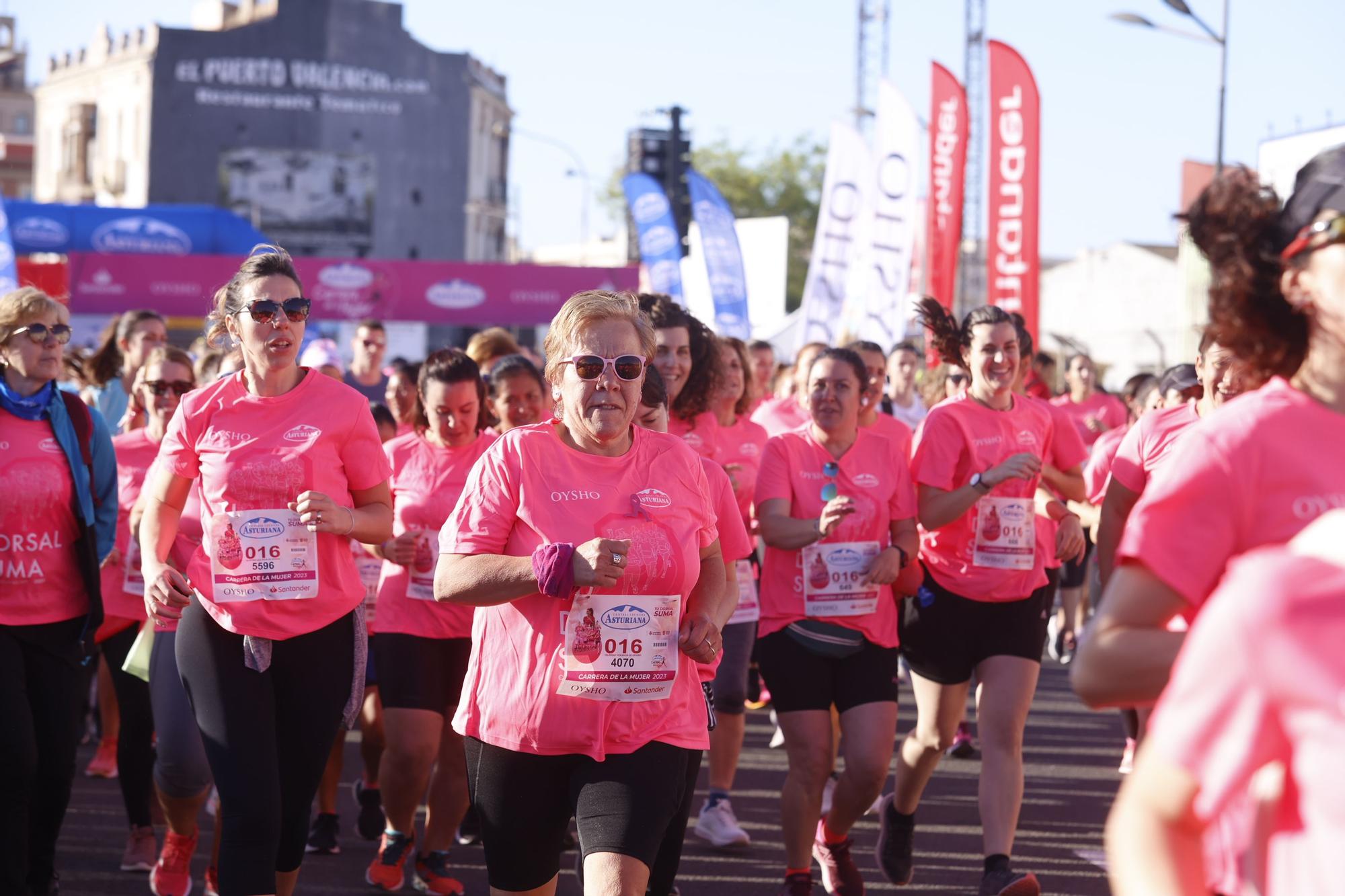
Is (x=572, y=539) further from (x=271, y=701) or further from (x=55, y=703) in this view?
(x=55, y=703)

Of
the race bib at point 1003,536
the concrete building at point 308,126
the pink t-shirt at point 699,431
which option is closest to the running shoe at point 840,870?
the race bib at point 1003,536

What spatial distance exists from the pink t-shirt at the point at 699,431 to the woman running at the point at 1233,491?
4752mm

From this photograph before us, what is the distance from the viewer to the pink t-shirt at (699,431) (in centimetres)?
710

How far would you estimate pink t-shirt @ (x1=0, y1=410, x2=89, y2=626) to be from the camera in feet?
17.6

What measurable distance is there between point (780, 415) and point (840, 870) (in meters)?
3.78

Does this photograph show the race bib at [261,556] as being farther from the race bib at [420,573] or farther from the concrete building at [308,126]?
the concrete building at [308,126]

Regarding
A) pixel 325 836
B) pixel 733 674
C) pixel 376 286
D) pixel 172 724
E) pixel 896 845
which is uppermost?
pixel 376 286

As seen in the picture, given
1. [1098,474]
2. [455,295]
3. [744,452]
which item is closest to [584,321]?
[1098,474]

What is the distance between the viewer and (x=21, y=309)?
5621 mm

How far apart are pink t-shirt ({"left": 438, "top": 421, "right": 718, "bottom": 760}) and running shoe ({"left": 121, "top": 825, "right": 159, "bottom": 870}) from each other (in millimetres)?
3125

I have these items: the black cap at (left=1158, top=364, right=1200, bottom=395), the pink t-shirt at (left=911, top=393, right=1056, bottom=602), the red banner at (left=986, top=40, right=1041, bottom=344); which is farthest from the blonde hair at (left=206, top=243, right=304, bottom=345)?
the red banner at (left=986, top=40, right=1041, bottom=344)

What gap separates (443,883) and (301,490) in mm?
2179

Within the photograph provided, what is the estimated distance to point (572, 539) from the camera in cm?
392

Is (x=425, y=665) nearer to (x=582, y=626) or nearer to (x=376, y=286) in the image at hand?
(x=582, y=626)
